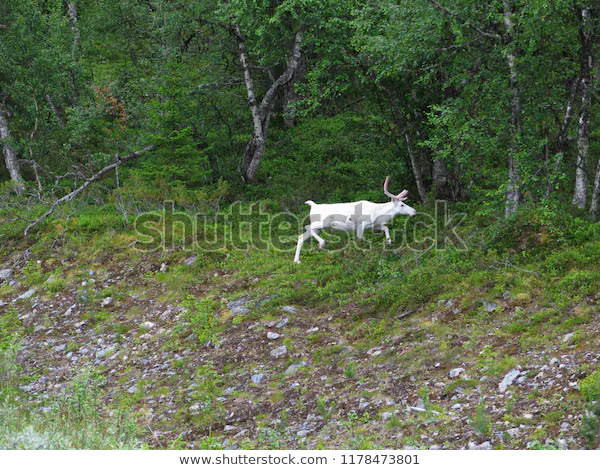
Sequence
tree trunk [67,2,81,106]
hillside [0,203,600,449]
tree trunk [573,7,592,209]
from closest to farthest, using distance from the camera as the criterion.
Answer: hillside [0,203,600,449]
tree trunk [573,7,592,209]
tree trunk [67,2,81,106]

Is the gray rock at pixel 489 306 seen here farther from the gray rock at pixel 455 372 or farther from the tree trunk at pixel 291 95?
the tree trunk at pixel 291 95

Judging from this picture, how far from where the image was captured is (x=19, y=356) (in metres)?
12.9

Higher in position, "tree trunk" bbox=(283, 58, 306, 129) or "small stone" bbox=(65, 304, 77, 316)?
"tree trunk" bbox=(283, 58, 306, 129)

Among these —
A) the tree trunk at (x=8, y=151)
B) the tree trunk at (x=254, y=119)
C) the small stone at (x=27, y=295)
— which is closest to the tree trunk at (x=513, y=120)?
the tree trunk at (x=254, y=119)

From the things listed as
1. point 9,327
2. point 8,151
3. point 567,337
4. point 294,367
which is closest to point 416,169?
point 294,367

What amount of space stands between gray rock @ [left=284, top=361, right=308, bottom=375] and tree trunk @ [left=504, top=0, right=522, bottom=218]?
5.51 m

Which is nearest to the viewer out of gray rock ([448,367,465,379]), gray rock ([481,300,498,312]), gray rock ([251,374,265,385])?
gray rock ([448,367,465,379])

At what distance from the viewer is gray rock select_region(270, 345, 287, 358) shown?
11.2 m

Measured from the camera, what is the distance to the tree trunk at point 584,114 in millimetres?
13000

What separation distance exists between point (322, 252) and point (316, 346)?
406 cm

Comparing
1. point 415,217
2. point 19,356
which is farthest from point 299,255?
Answer: point 19,356

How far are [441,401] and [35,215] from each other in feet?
48.9

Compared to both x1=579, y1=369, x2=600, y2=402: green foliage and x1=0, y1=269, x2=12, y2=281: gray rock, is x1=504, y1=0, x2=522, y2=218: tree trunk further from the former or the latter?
x1=0, y1=269, x2=12, y2=281: gray rock

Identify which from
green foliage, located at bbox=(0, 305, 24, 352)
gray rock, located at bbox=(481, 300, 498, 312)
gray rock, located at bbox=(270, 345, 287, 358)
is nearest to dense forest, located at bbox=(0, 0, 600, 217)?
gray rock, located at bbox=(481, 300, 498, 312)
